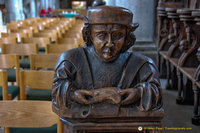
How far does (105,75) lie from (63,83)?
9.9 inches

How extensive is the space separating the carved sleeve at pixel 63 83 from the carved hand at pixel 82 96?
55 millimetres

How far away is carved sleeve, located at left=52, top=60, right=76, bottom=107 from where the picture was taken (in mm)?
1552

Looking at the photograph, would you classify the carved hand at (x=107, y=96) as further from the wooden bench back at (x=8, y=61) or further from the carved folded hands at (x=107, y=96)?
the wooden bench back at (x=8, y=61)

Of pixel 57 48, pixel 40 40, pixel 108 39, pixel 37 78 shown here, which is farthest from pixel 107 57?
pixel 40 40

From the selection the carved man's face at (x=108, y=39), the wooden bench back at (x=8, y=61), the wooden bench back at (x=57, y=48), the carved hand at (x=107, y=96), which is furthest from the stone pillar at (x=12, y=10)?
the carved hand at (x=107, y=96)

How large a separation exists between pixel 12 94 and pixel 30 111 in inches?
57.0

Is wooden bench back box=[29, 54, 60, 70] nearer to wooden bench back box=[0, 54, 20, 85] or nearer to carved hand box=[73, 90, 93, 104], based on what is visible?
wooden bench back box=[0, 54, 20, 85]

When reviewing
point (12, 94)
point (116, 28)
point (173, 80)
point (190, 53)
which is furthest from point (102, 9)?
Result: point (173, 80)

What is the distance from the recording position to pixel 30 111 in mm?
2016

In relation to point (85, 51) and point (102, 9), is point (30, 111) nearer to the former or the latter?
point (85, 51)

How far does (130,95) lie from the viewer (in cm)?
152

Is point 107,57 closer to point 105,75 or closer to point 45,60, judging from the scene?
point 105,75

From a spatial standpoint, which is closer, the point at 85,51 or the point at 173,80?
the point at 85,51

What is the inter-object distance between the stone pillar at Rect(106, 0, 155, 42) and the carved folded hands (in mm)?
3399
